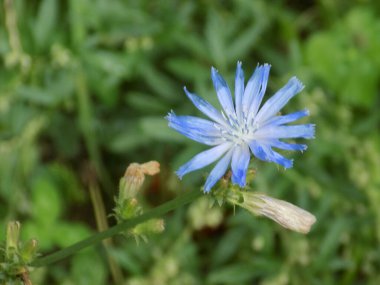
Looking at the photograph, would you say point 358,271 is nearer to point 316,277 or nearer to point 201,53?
point 316,277

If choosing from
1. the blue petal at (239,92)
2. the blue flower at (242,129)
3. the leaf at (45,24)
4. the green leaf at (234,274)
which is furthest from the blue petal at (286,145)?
the leaf at (45,24)

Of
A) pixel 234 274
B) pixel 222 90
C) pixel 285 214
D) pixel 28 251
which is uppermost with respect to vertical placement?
pixel 222 90

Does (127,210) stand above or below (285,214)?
above

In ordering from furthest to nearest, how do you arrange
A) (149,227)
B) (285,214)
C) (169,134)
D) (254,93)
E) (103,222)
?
(103,222) → (169,134) → (149,227) → (254,93) → (285,214)

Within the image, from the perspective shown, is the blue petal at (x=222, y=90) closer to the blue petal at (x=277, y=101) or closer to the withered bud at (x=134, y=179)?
the blue petal at (x=277, y=101)

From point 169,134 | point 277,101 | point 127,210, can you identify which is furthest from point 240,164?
point 169,134

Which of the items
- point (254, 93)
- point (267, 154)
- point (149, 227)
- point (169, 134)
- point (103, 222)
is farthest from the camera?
point (103, 222)

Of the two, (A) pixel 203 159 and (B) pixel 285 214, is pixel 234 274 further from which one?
(A) pixel 203 159
